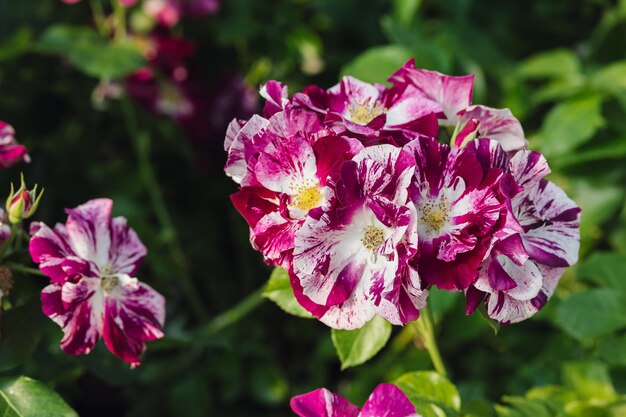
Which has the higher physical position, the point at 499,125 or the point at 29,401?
the point at 499,125

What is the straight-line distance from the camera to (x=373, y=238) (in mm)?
832

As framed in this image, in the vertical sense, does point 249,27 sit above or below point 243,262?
above

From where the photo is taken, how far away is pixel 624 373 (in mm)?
1282

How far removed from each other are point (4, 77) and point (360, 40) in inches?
33.4

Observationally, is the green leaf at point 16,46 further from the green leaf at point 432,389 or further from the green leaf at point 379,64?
the green leaf at point 432,389

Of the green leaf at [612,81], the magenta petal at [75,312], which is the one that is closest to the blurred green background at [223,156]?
the green leaf at [612,81]

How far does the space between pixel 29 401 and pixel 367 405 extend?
0.39m

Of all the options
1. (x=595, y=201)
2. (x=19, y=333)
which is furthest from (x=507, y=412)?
(x=595, y=201)

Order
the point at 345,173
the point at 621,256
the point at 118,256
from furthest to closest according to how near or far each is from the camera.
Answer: the point at 621,256 < the point at 118,256 < the point at 345,173

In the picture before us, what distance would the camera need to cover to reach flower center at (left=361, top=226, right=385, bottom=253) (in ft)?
2.73

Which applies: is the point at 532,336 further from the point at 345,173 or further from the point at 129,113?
the point at 345,173

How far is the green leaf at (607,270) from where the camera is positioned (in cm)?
138

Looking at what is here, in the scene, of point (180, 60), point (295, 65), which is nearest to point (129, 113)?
point (180, 60)

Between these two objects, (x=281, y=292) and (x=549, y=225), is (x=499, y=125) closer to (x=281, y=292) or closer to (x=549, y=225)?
(x=549, y=225)
